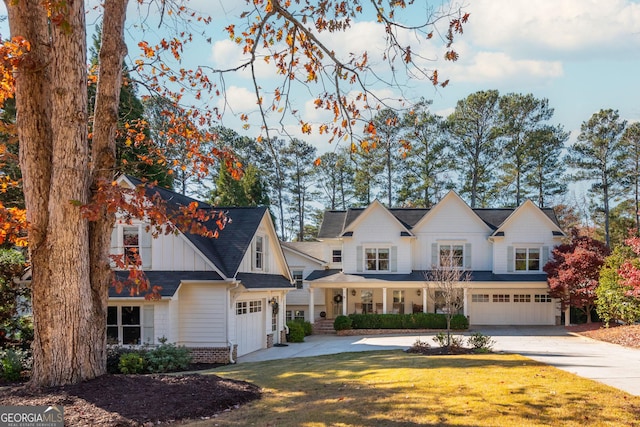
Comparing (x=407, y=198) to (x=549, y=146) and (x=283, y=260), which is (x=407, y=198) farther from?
(x=283, y=260)

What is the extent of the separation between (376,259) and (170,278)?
1460cm

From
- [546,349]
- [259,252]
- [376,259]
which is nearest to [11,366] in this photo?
[259,252]

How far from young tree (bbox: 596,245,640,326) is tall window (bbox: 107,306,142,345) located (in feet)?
56.3

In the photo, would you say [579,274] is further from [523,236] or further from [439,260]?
[439,260]

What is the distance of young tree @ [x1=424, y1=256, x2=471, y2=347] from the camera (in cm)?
1902

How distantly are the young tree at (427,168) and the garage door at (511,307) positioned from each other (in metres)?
15.8

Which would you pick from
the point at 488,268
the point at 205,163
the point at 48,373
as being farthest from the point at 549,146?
the point at 48,373

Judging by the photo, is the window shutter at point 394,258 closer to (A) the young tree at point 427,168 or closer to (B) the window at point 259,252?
(B) the window at point 259,252

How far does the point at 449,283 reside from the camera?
62.8 ft

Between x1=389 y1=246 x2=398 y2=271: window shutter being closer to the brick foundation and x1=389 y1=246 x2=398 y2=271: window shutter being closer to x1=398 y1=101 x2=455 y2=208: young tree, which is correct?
the brick foundation

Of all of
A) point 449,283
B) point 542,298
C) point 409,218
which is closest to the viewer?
point 449,283

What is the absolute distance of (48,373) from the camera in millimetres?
7930

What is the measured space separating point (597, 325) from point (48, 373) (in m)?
24.1

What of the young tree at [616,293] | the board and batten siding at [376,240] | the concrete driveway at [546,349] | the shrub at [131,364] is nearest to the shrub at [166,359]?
the shrub at [131,364]
